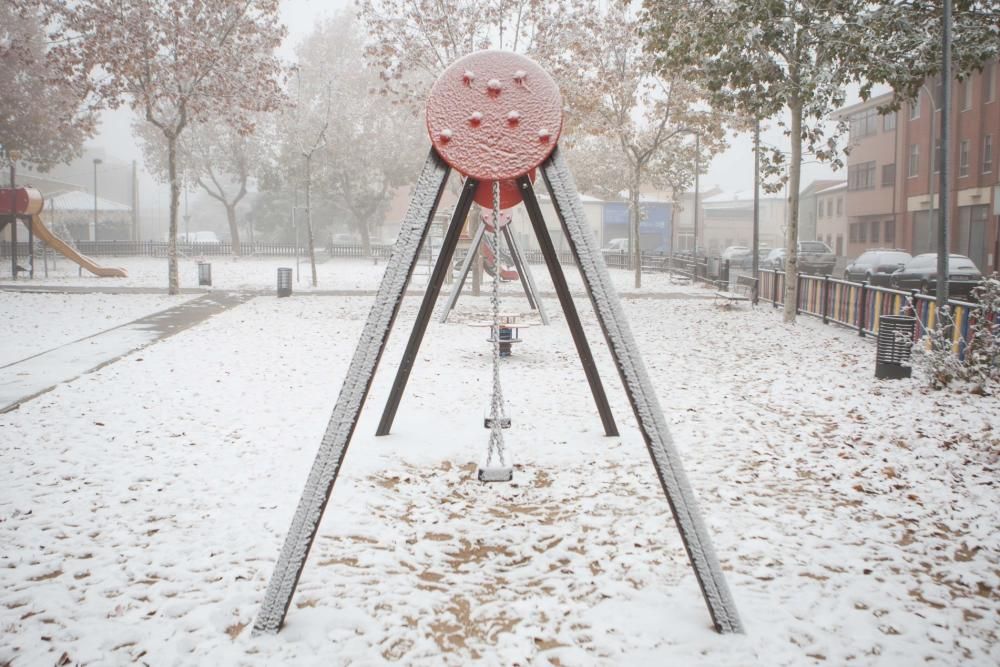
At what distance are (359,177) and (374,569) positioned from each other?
45.4m

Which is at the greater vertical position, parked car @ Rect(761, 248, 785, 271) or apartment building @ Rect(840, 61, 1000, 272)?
apartment building @ Rect(840, 61, 1000, 272)

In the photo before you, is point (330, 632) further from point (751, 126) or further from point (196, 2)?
point (751, 126)

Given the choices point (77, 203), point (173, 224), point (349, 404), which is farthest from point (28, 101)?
point (349, 404)

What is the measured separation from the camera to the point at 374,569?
3.92 meters

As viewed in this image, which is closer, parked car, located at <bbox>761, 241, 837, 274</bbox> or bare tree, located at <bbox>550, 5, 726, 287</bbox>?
bare tree, located at <bbox>550, 5, 726, 287</bbox>

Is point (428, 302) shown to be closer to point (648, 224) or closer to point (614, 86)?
point (614, 86)

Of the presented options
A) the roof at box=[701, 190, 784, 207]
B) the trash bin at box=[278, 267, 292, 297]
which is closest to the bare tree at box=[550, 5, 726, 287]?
the trash bin at box=[278, 267, 292, 297]

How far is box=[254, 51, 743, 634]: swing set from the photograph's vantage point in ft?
10.3

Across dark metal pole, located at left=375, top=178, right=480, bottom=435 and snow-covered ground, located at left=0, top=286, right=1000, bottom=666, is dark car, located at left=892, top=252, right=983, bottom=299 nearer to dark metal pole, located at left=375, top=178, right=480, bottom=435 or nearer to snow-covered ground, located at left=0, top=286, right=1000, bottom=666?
snow-covered ground, located at left=0, top=286, right=1000, bottom=666

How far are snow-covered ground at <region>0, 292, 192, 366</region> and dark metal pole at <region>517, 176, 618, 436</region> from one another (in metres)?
8.07

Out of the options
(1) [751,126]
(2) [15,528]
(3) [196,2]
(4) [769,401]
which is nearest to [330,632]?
(2) [15,528]

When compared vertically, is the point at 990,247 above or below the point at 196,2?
below

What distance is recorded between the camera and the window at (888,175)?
4247 centimetres

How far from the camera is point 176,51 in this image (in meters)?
18.9
